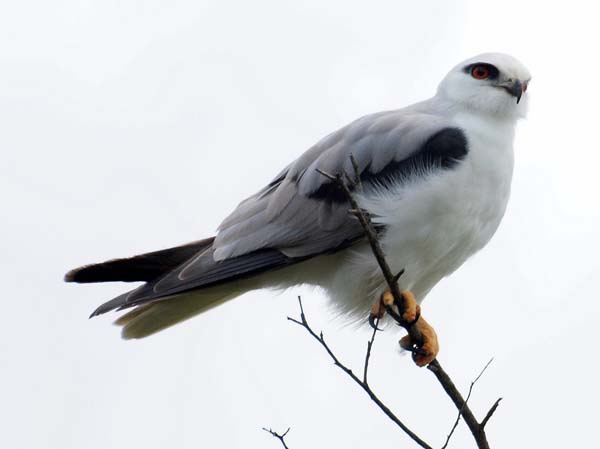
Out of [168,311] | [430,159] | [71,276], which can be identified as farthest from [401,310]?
[71,276]

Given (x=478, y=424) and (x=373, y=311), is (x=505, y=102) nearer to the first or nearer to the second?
(x=373, y=311)

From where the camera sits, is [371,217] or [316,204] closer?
[371,217]

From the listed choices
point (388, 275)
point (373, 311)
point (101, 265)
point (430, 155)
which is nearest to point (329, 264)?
point (373, 311)

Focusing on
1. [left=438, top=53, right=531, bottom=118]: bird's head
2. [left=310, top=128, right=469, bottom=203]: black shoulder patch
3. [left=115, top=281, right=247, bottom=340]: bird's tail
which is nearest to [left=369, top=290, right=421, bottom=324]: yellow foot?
[left=310, top=128, right=469, bottom=203]: black shoulder patch

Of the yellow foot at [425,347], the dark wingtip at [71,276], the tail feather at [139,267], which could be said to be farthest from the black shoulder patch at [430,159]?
the dark wingtip at [71,276]

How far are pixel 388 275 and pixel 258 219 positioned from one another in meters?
1.73

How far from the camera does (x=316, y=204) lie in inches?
195

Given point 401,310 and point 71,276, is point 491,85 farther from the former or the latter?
point 71,276

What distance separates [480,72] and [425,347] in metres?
1.47

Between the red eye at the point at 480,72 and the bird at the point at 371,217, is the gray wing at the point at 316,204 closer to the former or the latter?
the bird at the point at 371,217

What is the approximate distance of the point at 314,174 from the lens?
16.1ft

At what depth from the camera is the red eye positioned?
512cm

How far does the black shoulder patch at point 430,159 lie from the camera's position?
462 cm

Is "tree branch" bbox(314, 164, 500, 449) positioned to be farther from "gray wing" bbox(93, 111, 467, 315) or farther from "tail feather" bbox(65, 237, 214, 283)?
"tail feather" bbox(65, 237, 214, 283)
